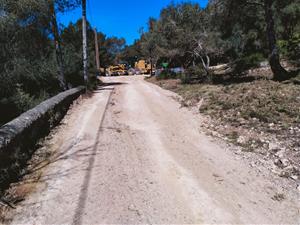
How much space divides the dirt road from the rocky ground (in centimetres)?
46

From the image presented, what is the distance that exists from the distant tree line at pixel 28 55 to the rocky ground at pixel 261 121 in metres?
6.76

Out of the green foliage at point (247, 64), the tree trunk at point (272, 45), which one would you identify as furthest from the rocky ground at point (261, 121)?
the green foliage at point (247, 64)

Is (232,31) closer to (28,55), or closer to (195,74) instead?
(195,74)

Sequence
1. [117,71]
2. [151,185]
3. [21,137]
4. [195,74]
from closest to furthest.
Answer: [151,185] → [21,137] → [195,74] → [117,71]

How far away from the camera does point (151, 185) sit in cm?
402

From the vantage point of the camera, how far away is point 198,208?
3428 mm

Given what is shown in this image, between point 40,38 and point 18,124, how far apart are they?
10.7 m

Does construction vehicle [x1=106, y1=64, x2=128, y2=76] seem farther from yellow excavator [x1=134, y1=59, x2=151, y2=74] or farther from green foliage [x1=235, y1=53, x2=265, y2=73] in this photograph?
green foliage [x1=235, y1=53, x2=265, y2=73]

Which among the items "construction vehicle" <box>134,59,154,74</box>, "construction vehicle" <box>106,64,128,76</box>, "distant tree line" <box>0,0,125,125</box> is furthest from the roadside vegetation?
"construction vehicle" <box>134,59,154,74</box>

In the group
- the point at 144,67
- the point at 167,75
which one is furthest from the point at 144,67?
the point at 167,75

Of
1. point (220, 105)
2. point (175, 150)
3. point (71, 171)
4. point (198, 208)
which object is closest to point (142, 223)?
point (198, 208)

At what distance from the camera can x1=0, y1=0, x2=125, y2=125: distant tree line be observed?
10406mm

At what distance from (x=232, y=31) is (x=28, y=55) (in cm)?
1274

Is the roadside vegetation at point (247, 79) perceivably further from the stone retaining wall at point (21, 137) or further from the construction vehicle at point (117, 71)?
the construction vehicle at point (117, 71)
